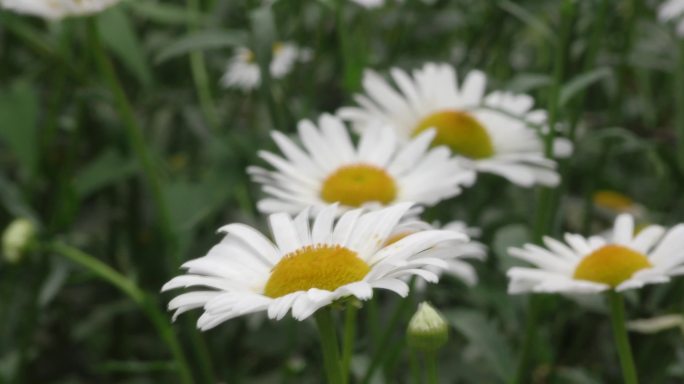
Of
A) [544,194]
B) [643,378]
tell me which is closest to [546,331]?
[643,378]

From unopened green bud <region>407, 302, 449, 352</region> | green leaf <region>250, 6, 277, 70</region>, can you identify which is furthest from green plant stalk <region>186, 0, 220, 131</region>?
unopened green bud <region>407, 302, 449, 352</region>

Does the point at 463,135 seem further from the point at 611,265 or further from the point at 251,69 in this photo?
the point at 251,69

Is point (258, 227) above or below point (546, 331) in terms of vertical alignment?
above

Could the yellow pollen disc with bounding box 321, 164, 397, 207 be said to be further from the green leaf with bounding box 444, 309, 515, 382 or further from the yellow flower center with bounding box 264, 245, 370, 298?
the yellow flower center with bounding box 264, 245, 370, 298

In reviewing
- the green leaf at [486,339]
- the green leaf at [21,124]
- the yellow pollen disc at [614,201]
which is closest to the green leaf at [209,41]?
the green leaf at [21,124]

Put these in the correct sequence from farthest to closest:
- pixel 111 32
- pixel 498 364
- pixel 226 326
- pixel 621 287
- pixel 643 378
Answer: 1. pixel 226 326
2. pixel 111 32
3. pixel 643 378
4. pixel 498 364
5. pixel 621 287

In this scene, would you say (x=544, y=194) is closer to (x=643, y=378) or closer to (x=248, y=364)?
(x=643, y=378)

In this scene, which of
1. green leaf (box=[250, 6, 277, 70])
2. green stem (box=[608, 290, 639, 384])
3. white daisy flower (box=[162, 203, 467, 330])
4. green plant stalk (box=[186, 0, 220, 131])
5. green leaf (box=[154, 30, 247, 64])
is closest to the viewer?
white daisy flower (box=[162, 203, 467, 330])
